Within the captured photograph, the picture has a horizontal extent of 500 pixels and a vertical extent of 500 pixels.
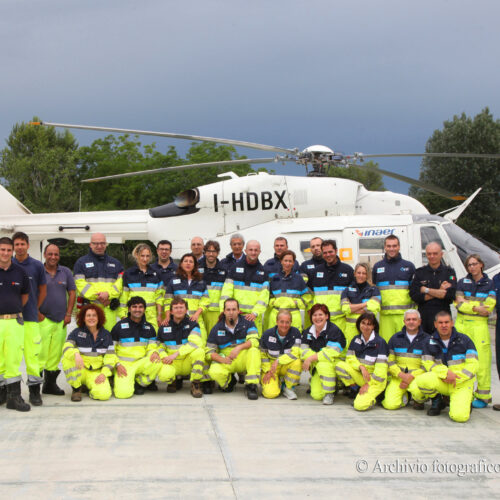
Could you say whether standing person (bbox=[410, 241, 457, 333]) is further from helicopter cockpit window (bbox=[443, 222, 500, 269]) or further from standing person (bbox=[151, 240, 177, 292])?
standing person (bbox=[151, 240, 177, 292])

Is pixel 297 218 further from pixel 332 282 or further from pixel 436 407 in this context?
pixel 436 407

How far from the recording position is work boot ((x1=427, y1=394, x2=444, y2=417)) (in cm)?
591

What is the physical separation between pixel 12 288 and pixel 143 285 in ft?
5.36

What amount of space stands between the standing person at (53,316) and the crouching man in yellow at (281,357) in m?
2.30

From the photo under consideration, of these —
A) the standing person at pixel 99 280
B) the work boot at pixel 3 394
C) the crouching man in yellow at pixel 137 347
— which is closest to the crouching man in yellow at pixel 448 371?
the crouching man in yellow at pixel 137 347

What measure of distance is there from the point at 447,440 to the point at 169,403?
2819 millimetres

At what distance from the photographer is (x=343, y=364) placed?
634cm

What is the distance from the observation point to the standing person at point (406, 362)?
239 inches

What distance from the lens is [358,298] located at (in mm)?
6797

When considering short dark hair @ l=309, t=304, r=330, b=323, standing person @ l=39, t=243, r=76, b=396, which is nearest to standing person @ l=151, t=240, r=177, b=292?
standing person @ l=39, t=243, r=76, b=396

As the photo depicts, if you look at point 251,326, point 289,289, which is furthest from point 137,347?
point 289,289

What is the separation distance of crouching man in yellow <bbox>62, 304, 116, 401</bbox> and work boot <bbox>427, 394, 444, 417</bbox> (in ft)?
11.0

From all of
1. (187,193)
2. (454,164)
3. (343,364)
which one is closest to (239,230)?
(187,193)

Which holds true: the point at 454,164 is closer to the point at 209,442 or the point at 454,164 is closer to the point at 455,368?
the point at 455,368
